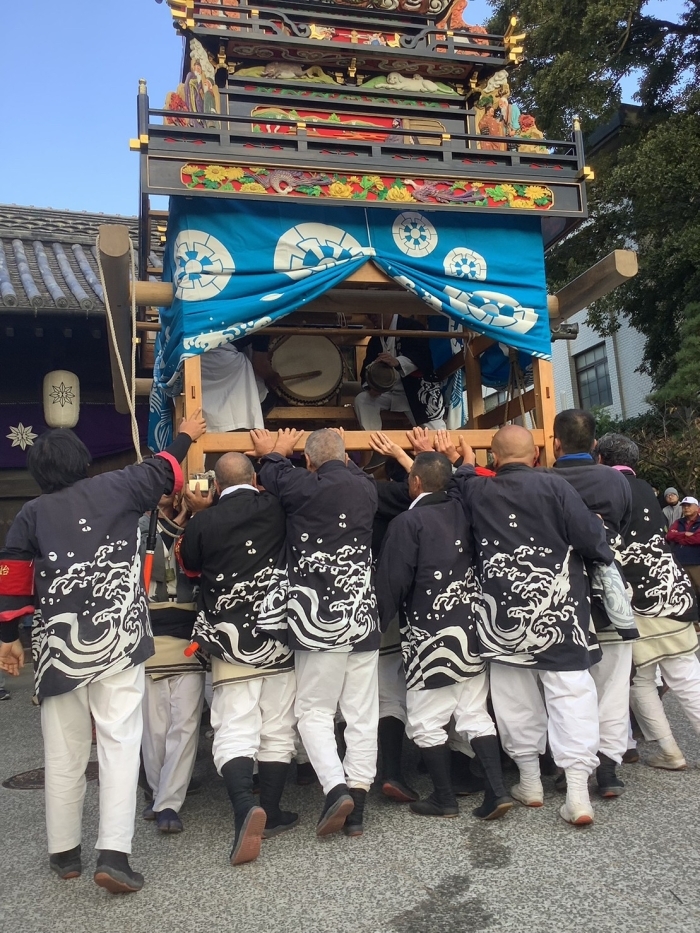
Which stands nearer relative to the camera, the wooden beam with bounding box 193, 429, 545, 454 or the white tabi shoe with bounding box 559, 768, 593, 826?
the white tabi shoe with bounding box 559, 768, 593, 826

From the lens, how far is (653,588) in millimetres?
3896

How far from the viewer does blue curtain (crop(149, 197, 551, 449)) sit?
418 cm

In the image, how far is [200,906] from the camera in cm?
270

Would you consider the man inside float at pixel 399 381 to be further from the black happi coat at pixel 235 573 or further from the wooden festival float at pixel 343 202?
the black happi coat at pixel 235 573

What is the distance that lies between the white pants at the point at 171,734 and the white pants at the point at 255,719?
9.9 inches

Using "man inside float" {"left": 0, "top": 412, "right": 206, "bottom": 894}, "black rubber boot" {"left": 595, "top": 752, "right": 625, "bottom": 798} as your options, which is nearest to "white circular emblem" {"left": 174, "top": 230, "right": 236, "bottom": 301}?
"man inside float" {"left": 0, "top": 412, "right": 206, "bottom": 894}

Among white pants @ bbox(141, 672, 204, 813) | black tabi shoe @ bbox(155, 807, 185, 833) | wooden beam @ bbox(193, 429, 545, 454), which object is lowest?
black tabi shoe @ bbox(155, 807, 185, 833)

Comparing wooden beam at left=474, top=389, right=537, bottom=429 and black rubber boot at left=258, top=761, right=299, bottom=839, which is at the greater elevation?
wooden beam at left=474, top=389, right=537, bottom=429

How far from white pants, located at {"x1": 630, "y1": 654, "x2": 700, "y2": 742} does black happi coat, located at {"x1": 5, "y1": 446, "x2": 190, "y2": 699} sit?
2486 millimetres

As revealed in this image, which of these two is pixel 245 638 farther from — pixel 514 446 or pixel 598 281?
pixel 598 281

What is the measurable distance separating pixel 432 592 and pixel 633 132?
10.9m

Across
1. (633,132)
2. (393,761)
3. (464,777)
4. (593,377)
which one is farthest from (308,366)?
(593,377)

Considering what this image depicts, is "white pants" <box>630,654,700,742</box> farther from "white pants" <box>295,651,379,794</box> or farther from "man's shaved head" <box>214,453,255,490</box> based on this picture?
"man's shaved head" <box>214,453,255,490</box>

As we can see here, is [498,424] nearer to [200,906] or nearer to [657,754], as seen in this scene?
[657,754]
